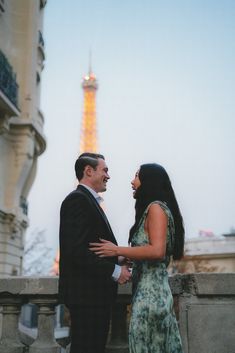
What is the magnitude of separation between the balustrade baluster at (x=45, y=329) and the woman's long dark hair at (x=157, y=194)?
1136 mm

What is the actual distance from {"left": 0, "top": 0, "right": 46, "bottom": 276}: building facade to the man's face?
13439mm

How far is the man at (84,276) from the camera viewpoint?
2.93 m

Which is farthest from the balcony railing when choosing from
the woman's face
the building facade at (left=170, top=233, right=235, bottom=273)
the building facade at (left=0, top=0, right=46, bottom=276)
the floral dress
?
the building facade at (left=170, top=233, right=235, bottom=273)

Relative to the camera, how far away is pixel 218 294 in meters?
3.69

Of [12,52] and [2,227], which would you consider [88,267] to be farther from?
[12,52]

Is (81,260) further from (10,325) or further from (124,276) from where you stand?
(10,325)

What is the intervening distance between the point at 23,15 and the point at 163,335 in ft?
60.7

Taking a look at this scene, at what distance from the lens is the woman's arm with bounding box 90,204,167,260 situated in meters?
2.88

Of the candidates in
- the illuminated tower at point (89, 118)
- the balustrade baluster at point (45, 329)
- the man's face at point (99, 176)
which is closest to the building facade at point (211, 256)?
the illuminated tower at point (89, 118)

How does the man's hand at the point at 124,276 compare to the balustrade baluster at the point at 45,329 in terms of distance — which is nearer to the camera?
the man's hand at the point at 124,276

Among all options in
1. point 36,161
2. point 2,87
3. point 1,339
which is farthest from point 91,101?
point 1,339

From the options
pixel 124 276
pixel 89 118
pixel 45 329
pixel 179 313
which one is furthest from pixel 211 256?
pixel 124 276

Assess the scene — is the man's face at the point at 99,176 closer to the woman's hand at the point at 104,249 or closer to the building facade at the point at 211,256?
the woman's hand at the point at 104,249

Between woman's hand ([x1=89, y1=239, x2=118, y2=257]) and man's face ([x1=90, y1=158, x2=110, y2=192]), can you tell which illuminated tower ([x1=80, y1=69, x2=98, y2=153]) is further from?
woman's hand ([x1=89, y1=239, x2=118, y2=257])
